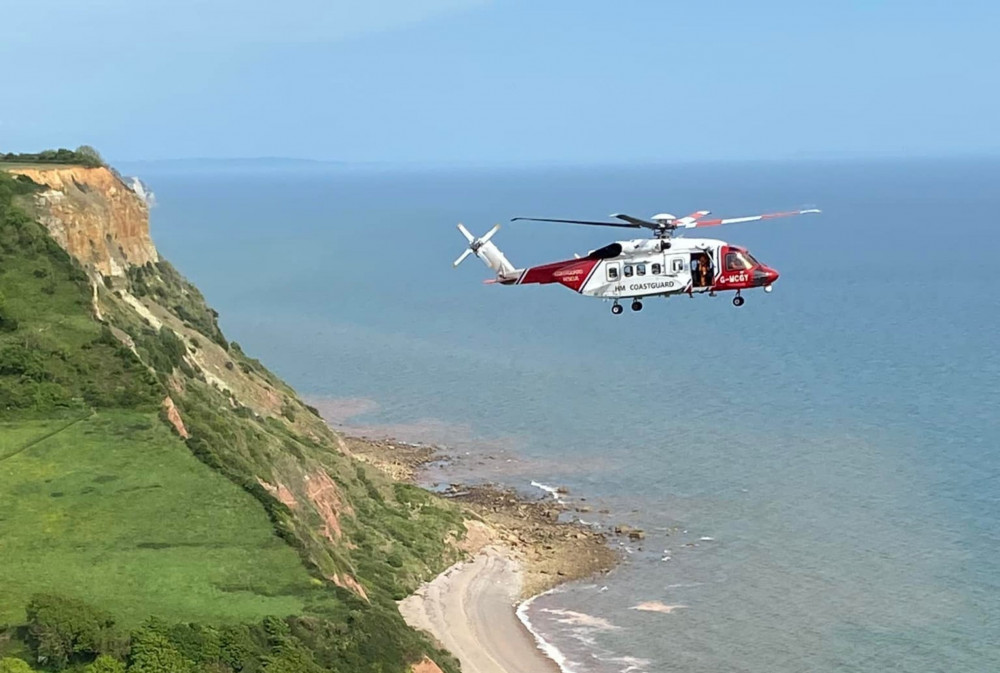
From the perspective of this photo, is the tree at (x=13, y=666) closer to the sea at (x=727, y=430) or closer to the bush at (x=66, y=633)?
the bush at (x=66, y=633)

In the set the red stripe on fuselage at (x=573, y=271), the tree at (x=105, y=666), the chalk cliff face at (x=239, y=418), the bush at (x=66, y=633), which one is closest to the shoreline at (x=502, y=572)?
the chalk cliff face at (x=239, y=418)

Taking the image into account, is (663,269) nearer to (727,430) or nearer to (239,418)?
(239,418)

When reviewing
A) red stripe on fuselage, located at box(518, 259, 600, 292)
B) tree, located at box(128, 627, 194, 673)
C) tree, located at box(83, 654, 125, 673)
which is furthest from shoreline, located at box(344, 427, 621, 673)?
tree, located at box(83, 654, 125, 673)

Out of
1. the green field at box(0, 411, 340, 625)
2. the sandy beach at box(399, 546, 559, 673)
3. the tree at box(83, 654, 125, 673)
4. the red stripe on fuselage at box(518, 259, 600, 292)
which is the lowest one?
the sandy beach at box(399, 546, 559, 673)

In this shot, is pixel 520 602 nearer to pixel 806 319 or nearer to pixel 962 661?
pixel 962 661

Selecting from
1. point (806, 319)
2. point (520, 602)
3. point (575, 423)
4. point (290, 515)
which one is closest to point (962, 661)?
point (520, 602)

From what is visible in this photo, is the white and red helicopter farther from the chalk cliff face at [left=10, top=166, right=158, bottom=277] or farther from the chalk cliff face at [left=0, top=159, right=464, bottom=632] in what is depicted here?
the chalk cliff face at [left=10, top=166, right=158, bottom=277]
